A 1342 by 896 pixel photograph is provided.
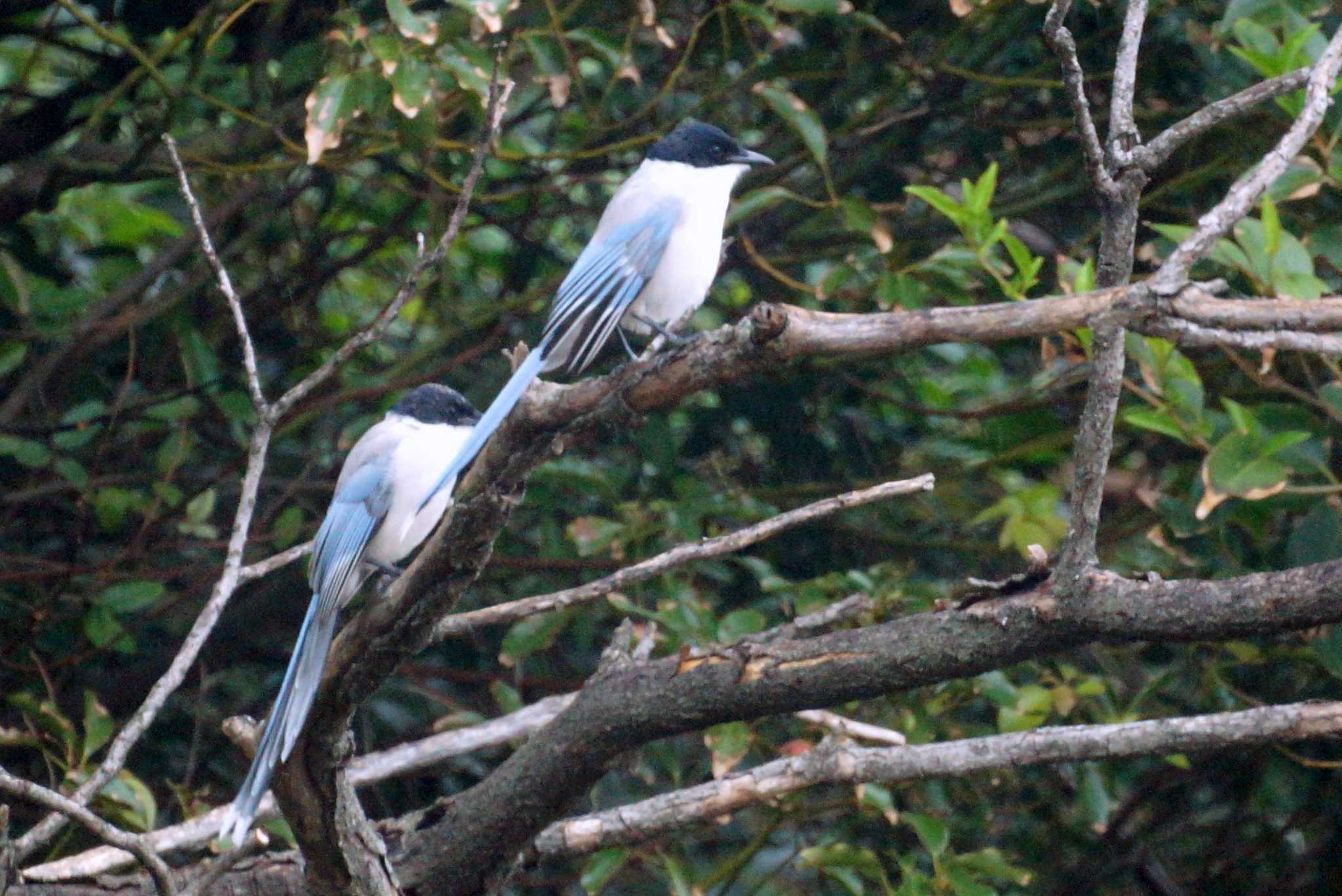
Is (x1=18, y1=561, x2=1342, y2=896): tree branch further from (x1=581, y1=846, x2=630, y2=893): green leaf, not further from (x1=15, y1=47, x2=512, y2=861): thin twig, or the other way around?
(x1=581, y1=846, x2=630, y2=893): green leaf

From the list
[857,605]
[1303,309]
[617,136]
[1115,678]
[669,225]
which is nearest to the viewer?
[1303,309]

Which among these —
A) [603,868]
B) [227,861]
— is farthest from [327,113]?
[603,868]

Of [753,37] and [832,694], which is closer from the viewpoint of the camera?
[832,694]

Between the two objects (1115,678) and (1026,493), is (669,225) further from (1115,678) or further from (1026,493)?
(1115,678)

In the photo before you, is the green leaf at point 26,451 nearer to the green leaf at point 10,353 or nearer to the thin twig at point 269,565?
the green leaf at point 10,353

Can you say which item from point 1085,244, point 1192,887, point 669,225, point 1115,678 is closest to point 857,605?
point 669,225

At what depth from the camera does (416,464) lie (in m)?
4.24

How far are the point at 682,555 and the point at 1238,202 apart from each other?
48.4 inches

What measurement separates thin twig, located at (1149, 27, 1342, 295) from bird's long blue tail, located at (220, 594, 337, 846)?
1.65 meters

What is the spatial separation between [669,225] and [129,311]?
1.96 m

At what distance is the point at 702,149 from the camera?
4473 millimetres

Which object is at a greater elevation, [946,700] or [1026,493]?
[1026,493]

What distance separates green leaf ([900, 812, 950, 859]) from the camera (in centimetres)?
379

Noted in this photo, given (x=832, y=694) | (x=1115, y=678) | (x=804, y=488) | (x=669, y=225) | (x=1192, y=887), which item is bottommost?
(x=1192, y=887)
